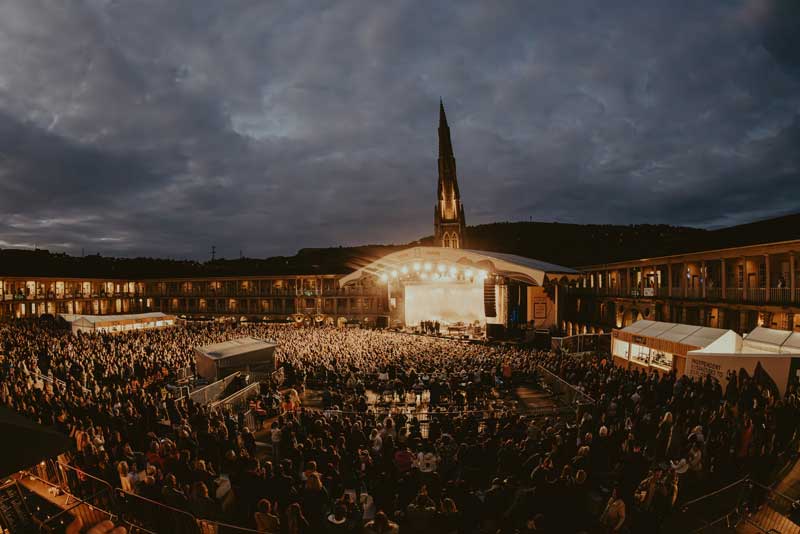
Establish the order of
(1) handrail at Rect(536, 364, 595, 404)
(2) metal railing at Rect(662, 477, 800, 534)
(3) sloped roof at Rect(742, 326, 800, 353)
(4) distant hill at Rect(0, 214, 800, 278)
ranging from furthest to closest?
(4) distant hill at Rect(0, 214, 800, 278) < (3) sloped roof at Rect(742, 326, 800, 353) < (1) handrail at Rect(536, 364, 595, 404) < (2) metal railing at Rect(662, 477, 800, 534)

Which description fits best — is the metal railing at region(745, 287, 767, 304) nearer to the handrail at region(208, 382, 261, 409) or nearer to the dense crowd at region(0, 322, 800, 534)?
the dense crowd at region(0, 322, 800, 534)

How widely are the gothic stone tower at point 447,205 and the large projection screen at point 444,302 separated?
31.7 meters

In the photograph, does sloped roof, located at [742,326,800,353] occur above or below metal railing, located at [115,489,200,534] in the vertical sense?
above

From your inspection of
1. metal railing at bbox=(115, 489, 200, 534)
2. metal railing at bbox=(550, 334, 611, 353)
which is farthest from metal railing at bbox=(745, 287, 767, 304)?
metal railing at bbox=(115, 489, 200, 534)

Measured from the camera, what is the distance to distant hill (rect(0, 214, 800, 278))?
2212 cm

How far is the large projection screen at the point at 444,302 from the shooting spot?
30109 mm

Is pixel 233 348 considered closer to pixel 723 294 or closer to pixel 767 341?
pixel 767 341

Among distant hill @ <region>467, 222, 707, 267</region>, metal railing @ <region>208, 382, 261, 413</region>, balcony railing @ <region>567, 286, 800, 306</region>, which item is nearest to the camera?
metal railing @ <region>208, 382, 261, 413</region>

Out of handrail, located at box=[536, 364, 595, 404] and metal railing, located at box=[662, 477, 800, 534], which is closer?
metal railing, located at box=[662, 477, 800, 534]

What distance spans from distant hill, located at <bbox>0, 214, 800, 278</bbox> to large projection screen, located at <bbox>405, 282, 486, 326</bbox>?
38.5ft

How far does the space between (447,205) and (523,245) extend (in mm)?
44217

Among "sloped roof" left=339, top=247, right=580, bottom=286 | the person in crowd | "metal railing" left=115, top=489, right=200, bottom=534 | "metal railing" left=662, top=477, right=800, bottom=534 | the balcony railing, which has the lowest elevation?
"metal railing" left=662, top=477, right=800, bottom=534

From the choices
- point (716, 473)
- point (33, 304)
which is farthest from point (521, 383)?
point (33, 304)

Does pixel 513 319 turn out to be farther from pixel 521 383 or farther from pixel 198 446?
pixel 198 446
